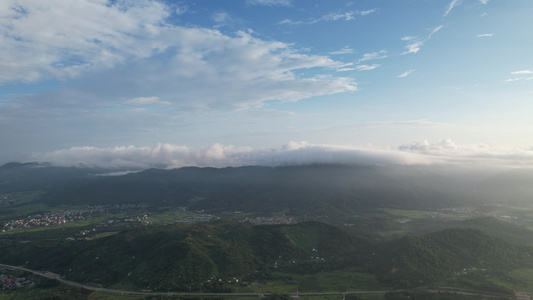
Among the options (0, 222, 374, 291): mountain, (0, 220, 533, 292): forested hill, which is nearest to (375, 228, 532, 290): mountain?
(0, 220, 533, 292): forested hill

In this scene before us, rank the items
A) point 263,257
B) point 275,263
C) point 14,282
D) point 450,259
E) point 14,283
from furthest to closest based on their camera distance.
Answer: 1. point 263,257
2. point 275,263
3. point 14,282
4. point 14,283
5. point 450,259

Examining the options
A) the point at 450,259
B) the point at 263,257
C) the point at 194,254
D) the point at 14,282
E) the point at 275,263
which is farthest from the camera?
the point at 263,257

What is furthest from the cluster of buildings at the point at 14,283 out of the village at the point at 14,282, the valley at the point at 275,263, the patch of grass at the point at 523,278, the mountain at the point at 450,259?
the patch of grass at the point at 523,278

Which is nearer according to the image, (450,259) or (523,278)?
(523,278)

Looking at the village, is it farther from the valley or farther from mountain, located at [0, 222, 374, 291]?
mountain, located at [0, 222, 374, 291]

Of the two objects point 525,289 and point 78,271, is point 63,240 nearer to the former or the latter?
point 78,271

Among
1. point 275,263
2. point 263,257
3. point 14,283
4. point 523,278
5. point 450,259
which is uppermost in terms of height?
point 450,259

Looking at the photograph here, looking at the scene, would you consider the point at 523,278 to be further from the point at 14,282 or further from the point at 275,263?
the point at 14,282

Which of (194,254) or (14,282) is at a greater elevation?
(194,254)

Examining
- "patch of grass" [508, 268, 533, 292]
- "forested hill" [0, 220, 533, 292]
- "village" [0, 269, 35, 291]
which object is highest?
"forested hill" [0, 220, 533, 292]

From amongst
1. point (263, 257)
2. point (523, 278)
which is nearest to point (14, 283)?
point (263, 257)

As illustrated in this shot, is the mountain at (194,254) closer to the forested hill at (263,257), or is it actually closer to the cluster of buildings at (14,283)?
the forested hill at (263,257)
